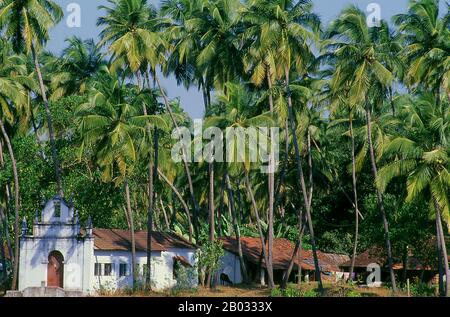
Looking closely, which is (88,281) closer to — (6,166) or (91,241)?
(91,241)

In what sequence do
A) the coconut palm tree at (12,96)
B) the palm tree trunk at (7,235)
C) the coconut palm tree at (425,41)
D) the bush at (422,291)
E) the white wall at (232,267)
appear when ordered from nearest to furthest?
the bush at (422,291) → the coconut palm tree at (12,96) → the coconut palm tree at (425,41) → the palm tree trunk at (7,235) → the white wall at (232,267)

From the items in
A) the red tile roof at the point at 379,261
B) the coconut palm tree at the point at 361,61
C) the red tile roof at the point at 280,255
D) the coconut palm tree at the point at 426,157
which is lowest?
the red tile roof at the point at 379,261

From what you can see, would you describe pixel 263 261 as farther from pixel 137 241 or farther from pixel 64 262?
pixel 64 262

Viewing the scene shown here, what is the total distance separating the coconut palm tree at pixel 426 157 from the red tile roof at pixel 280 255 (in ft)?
51.5

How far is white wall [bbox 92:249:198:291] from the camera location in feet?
160

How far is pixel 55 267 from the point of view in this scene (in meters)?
46.4

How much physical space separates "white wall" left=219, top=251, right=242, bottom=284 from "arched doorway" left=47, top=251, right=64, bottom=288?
13.0 metres

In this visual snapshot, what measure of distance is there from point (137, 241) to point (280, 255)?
36.8ft

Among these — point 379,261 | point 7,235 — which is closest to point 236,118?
point 7,235

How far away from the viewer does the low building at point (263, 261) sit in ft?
187

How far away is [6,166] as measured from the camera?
1980 inches

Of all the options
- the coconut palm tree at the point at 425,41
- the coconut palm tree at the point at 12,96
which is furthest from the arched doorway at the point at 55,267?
the coconut palm tree at the point at 425,41

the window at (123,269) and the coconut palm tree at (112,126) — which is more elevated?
the coconut palm tree at (112,126)

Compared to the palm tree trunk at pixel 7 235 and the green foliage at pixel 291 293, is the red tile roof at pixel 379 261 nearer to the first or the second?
the green foliage at pixel 291 293
